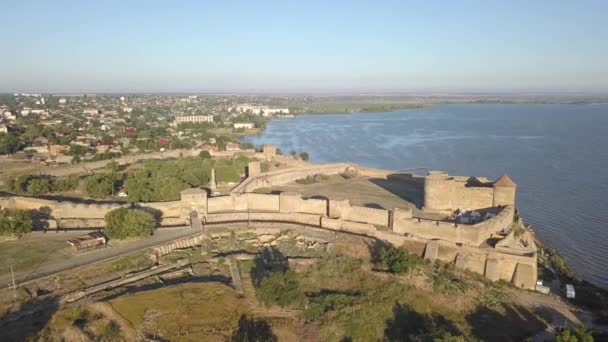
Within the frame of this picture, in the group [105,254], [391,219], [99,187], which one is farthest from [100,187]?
[391,219]

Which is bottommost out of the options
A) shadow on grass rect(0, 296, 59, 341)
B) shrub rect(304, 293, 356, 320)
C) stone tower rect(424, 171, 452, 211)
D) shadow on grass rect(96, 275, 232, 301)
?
shrub rect(304, 293, 356, 320)

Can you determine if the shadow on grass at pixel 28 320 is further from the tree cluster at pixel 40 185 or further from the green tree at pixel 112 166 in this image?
the green tree at pixel 112 166

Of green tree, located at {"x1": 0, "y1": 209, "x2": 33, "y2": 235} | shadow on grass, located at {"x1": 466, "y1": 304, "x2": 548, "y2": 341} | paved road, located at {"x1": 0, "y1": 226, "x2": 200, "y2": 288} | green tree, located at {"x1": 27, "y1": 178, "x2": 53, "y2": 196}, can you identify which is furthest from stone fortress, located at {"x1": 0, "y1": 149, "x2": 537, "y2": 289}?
green tree, located at {"x1": 27, "y1": 178, "x2": 53, "y2": 196}

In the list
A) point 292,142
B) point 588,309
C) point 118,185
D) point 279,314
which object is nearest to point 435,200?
point 588,309

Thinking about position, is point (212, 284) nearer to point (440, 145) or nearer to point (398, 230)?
point (398, 230)

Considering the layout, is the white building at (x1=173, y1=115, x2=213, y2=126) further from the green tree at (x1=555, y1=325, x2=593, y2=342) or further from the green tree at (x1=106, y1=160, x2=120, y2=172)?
the green tree at (x1=555, y1=325, x2=593, y2=342)

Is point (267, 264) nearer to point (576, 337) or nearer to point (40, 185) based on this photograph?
point (576, 337)
